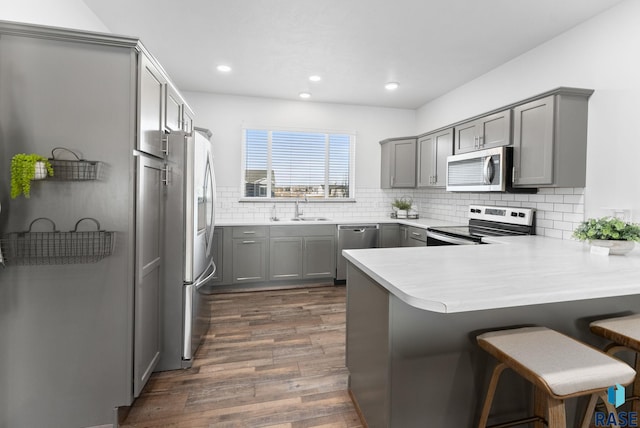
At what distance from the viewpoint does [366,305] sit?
1653mm

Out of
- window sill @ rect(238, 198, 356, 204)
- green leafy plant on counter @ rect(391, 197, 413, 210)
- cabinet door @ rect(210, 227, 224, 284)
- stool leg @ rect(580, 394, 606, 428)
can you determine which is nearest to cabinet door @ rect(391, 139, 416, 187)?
green leafy plant on counter @ rect(391, 197, 413, 210)

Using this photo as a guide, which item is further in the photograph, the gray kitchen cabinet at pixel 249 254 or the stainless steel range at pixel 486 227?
the gray kitchen cabinet at pixel 249 254

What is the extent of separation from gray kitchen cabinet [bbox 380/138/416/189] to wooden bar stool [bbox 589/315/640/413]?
337cm

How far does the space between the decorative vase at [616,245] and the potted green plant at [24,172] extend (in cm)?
319

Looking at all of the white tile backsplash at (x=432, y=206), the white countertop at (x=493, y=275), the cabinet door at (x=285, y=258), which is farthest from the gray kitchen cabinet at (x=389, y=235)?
the white countertop at (x=493, y=275)

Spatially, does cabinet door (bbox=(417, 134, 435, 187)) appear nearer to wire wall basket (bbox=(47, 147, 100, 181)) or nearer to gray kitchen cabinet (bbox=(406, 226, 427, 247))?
gray kitchen cabinet (bbox=(406, 226, 427, 247))

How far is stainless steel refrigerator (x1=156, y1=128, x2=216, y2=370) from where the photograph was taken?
2.22m

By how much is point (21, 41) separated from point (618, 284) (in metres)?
3.00

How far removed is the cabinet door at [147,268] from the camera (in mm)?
1773

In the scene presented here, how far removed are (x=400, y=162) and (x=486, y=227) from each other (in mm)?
1726

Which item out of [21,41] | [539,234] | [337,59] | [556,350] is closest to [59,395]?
[21,41]

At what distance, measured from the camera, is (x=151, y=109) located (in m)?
1.93

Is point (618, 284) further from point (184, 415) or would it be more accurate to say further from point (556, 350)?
point (184, 415)

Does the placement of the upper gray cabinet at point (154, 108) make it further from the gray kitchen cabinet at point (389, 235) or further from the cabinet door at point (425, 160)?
the cabinet door at point (425, 160)
